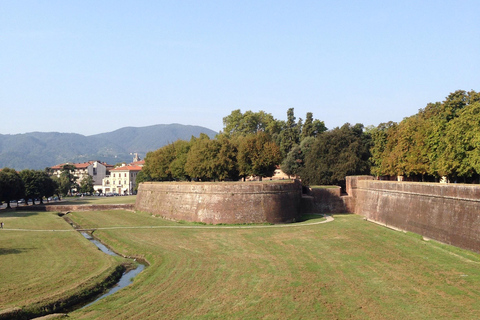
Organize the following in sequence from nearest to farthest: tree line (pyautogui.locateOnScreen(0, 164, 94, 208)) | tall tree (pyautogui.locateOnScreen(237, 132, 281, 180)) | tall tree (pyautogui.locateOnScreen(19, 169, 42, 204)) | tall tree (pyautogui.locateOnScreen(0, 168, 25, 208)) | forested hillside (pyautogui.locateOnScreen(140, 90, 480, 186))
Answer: forested hillside (pyautogui.locateOnScreen(140, 90, 480, 186))
tall tree (pyautogui.locateOnScreen(237, 132, 281, 180))
tall tree (pyautogui.locateOnScreen(0, 168, 25, 208))
tree line (pyautogui.locateOnScreen(0, 164, 94, 208))
tall tree (pyautogui.locateOnScreen(19, 169, 42, 204))

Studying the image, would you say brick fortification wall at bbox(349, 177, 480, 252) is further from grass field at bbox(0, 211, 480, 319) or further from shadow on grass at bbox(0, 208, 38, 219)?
shadow on grass at bbox(0, 208, 38, 219)

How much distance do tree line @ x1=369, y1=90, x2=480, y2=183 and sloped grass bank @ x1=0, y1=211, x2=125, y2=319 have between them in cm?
2687

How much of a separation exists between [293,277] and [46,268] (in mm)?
13132

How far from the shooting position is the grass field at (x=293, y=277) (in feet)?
57.3

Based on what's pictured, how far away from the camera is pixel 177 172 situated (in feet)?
216

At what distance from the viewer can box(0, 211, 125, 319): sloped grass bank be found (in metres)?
18.9

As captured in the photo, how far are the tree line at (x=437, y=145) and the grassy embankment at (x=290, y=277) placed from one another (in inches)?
334

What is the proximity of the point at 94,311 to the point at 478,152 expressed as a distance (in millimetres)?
28545

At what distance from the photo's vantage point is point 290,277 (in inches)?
866

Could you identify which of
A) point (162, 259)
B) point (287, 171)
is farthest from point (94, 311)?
point (287, 171)

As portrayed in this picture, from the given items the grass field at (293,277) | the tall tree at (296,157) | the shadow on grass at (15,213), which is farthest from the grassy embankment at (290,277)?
the tall tree at (296,157)

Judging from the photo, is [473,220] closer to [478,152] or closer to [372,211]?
[478,152]

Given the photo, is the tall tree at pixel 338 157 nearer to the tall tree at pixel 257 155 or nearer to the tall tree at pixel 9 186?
the tall tree at pixel 257 155

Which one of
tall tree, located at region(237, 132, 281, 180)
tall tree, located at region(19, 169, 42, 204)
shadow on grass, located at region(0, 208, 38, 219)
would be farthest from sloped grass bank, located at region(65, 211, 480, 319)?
tall tree, located at region(19, 169, 42, 204)
